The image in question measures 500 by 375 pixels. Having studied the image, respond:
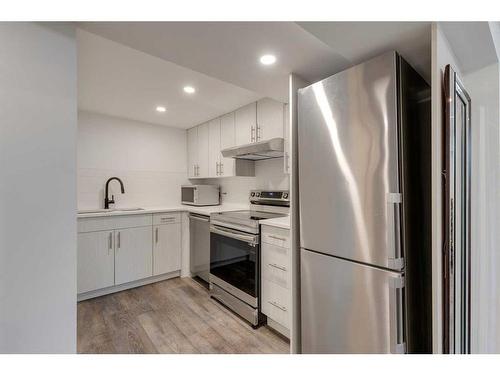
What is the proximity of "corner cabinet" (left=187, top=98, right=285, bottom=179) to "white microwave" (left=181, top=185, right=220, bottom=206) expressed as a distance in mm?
223

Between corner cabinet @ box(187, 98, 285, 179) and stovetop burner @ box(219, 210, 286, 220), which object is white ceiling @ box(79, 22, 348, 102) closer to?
corner cabinet @ box(187, 98, 285, 179)

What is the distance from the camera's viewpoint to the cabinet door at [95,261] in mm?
2332

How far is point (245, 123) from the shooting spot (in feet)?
8.41

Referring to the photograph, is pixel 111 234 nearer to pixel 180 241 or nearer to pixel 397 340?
pixel 180 241

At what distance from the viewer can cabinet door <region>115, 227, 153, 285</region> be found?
2.55 metres

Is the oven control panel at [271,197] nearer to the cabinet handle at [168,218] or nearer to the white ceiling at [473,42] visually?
the cabinet handle at [168,218]

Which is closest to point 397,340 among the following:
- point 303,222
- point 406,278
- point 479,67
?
point 406,278

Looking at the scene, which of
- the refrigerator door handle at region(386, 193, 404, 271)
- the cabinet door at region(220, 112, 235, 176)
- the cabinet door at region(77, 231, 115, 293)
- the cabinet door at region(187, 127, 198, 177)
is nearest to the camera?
the refrigerator door handle at region(386, 193, 404, 271)

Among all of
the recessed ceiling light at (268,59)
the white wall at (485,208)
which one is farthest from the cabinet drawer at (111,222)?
the white wall at (485,208)

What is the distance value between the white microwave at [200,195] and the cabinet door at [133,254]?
2.20 ft

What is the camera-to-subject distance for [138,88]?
2.13 meters

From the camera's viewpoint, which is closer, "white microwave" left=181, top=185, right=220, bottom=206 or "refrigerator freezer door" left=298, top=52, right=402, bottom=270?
"refrigerator freezer door" left=298, top=52, right=402, bottom=270

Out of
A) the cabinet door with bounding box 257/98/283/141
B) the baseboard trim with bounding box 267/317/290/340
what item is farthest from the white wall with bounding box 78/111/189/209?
the baseboard trim with bounding box 267/317/290/340

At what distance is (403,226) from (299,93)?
94 cm
